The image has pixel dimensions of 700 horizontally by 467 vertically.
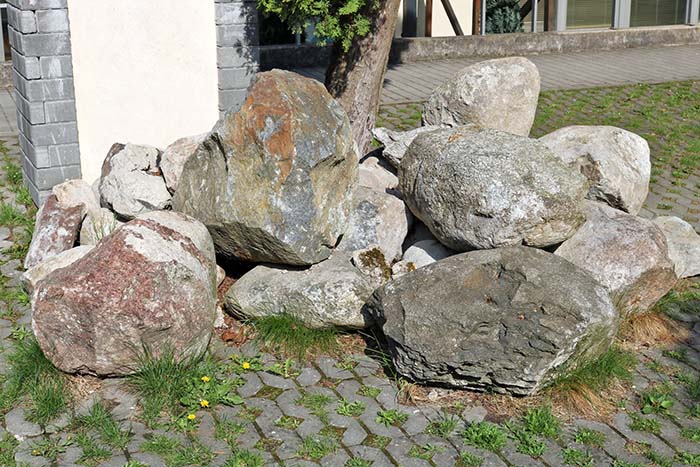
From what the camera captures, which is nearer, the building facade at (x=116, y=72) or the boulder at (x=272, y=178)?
the boulder at (x=272, y=178)

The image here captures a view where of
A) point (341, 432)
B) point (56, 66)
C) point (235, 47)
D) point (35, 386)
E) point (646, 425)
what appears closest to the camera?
point (341, 432)

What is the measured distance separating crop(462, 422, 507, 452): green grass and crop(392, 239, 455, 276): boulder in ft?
5.62

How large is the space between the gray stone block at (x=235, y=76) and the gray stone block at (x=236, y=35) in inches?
9.7

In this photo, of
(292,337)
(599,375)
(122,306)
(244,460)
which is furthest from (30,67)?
(599,375)

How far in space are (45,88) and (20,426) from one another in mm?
3972

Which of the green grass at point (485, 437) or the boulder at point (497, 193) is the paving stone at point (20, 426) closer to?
the green grass at point (485, 437)

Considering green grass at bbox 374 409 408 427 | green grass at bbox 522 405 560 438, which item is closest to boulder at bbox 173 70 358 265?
green grass at bbox 374 409 408 427

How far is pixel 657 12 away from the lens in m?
19.4

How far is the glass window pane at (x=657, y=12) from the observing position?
1925cm

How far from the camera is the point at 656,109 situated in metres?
13.6

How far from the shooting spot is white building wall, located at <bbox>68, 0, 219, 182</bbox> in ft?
30.0

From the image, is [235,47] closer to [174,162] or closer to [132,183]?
[174,162]

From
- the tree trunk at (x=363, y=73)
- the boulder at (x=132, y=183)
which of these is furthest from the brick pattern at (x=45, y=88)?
the tree trunk at (x=363, y=73)

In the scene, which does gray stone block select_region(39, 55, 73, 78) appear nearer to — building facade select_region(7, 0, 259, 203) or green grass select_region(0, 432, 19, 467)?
building facade select_region(7, 0, 259, 203)
